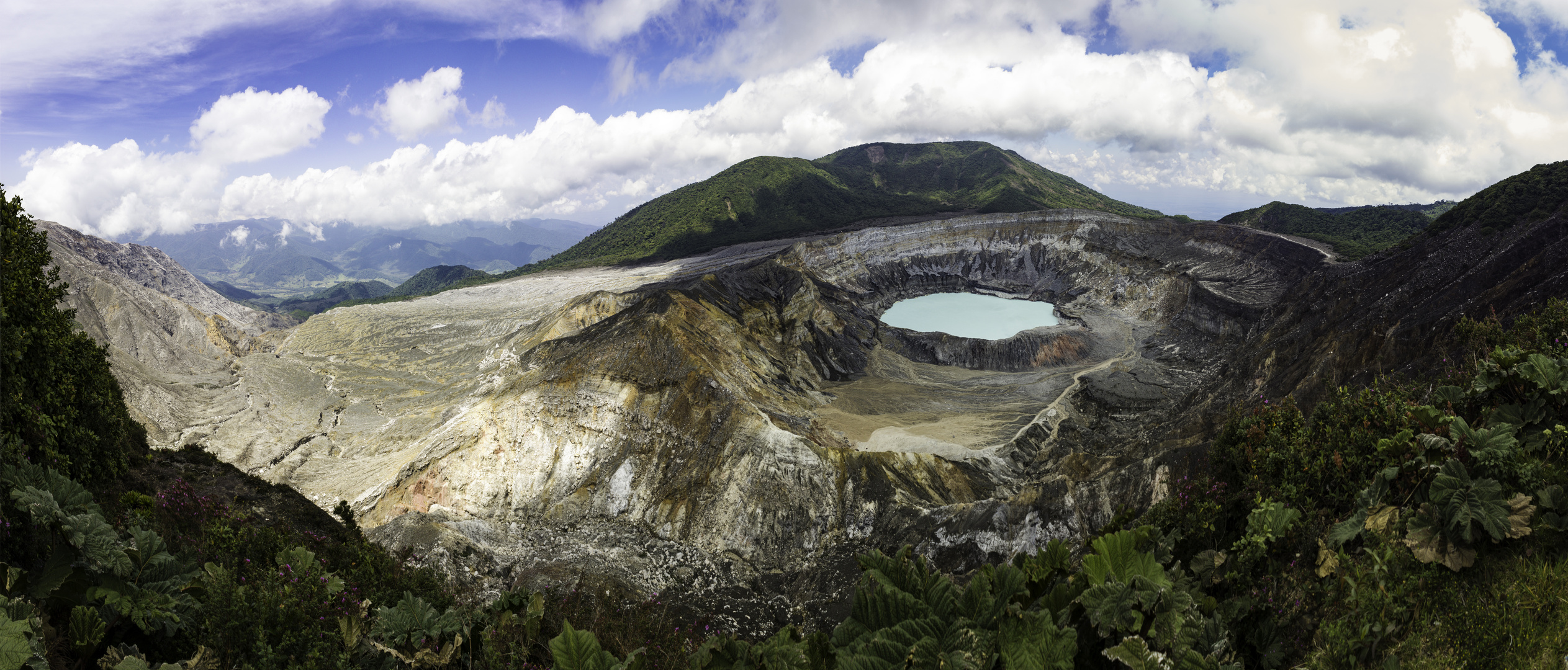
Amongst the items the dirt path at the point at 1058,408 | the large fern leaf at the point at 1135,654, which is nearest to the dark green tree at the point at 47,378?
the large fern leaf at the point at 1135,654

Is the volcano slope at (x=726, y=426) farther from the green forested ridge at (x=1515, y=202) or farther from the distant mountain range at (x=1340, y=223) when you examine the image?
the distant mountain range at (x=1340, y=223)

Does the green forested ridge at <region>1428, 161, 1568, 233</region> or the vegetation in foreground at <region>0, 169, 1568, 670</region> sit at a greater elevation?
the green forested ridge at <region>1428, 161, 1568, 233</region>

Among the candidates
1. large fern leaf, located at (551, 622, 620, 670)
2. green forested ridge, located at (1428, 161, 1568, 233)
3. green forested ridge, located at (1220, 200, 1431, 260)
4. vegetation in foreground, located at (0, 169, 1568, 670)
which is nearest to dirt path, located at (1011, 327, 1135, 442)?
green forested ridge, located at (1428, 161, 1568, 233)

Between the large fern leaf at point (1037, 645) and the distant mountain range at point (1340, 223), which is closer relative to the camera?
the large fern leaf at point (1037, 645)

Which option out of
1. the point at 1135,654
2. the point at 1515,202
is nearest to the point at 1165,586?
the point at 1135,654

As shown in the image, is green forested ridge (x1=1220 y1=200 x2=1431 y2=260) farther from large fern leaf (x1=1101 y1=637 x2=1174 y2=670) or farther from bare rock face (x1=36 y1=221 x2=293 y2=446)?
bare rock face (x1=36 y1=221 x2=293 y2=446)

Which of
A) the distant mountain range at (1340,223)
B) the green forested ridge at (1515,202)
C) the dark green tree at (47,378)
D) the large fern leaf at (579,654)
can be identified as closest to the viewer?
the large fern leaf at (579,654)
